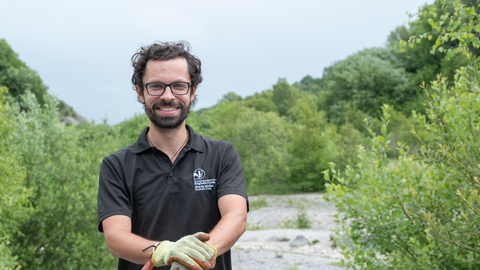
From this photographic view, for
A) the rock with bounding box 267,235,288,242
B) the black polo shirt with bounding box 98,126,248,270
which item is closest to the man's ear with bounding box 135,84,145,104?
the black polo shirt with bounding box 98,126,248,270

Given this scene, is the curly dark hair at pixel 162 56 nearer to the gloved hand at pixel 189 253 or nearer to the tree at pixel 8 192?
the gloved hand at pixel 189 253

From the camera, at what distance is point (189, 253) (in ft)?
6.64

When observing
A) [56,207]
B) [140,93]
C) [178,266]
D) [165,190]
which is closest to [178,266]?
[178,266]

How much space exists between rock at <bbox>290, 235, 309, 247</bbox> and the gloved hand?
14933mm

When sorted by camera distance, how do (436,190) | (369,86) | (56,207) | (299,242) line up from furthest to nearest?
1. (369,86)
2. (299,242)
3. (56,207)
4. (436,190)

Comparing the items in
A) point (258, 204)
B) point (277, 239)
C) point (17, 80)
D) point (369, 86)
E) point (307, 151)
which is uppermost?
point (17, 80)

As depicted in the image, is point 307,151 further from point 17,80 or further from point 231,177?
point 231,177

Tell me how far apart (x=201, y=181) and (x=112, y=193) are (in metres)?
0.61

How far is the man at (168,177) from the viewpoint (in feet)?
8.41

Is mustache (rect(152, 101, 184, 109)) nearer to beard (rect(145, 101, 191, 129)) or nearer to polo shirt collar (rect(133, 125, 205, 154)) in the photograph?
beard (rect(145, 101, 191, 129))

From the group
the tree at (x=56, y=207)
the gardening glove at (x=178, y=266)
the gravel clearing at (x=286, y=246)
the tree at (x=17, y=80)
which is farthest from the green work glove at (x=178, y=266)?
the tree at (x=17, y=80)

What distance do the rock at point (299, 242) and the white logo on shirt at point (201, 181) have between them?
14434 mm

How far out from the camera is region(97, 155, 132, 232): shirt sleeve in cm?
250

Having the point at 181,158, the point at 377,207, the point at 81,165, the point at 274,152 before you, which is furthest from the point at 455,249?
the point at 274,152
